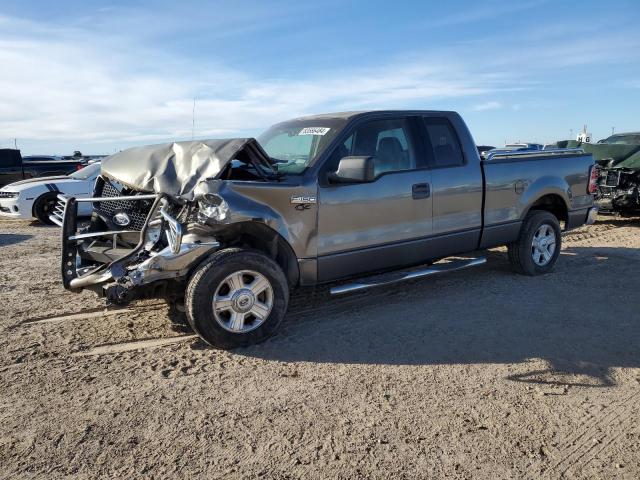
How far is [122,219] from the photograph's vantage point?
16.4 feet

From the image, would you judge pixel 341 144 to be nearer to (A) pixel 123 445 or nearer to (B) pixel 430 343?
(B) pixel 430 343

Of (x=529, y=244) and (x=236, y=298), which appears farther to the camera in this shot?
(x=529, y=244)

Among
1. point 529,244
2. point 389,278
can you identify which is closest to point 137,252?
point 389,278

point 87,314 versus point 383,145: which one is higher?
point 383,145

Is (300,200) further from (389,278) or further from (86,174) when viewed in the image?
(86,174)

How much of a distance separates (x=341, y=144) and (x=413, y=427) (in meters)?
2.74

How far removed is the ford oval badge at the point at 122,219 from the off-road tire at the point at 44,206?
7.59 meters

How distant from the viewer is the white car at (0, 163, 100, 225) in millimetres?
11359

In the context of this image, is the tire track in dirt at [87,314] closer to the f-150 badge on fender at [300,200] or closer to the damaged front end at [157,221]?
the damaged front end at [157,221]

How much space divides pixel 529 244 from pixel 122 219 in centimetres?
468

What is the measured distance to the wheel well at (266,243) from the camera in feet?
14.9

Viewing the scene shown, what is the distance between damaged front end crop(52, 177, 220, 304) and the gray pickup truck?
11mm

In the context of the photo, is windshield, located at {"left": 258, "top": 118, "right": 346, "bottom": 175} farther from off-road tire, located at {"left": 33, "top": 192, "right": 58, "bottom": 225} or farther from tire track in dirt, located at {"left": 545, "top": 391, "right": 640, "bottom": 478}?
off-road tire, located at {"left": 33, "top": 192, "right": 58, "bottom": 225}

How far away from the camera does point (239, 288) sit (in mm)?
4371
